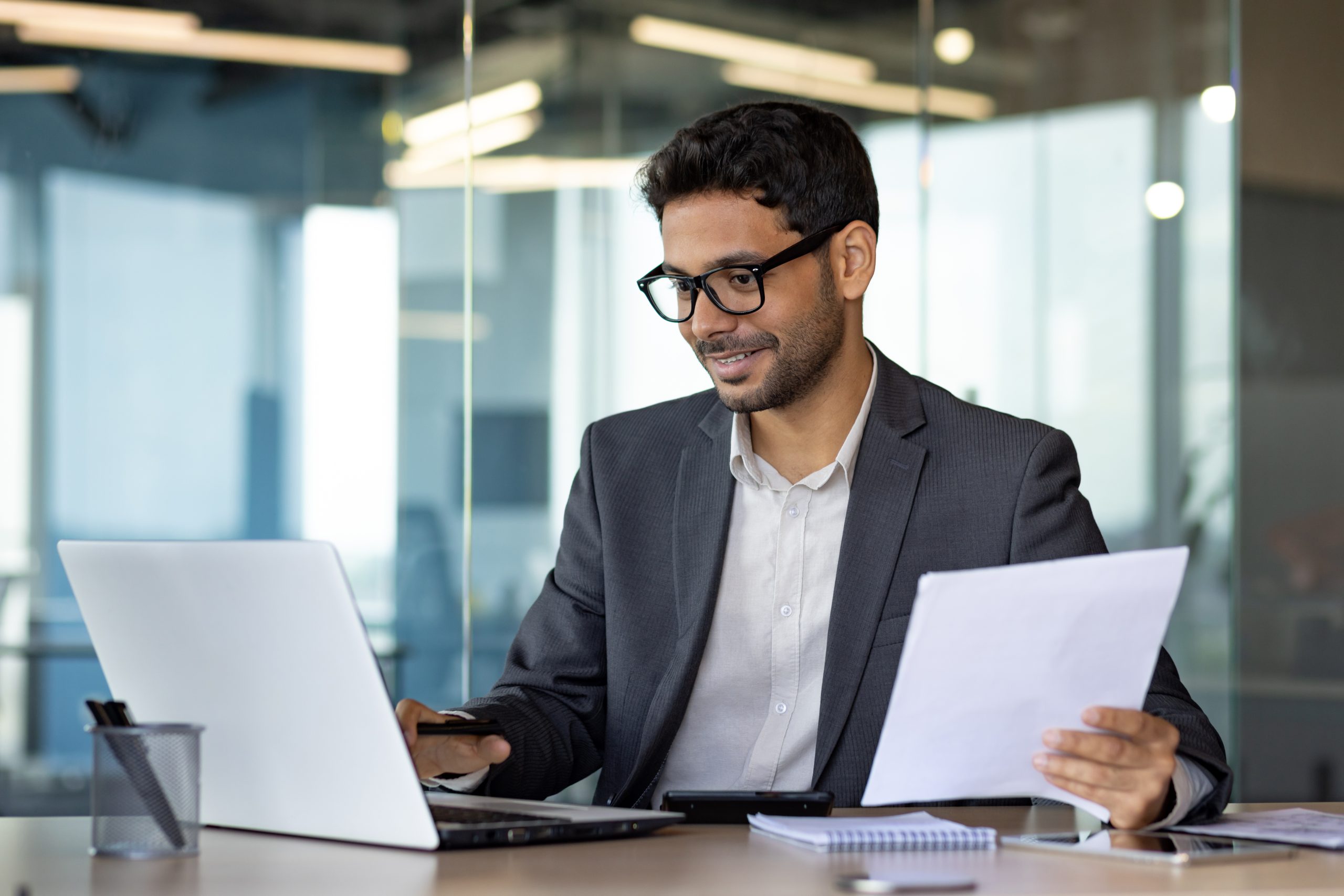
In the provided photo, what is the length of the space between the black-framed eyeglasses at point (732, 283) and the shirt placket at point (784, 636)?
0.27 metres

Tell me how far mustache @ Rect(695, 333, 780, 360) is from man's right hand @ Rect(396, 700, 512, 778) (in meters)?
0.62

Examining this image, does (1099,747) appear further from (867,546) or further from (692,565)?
(692,565)

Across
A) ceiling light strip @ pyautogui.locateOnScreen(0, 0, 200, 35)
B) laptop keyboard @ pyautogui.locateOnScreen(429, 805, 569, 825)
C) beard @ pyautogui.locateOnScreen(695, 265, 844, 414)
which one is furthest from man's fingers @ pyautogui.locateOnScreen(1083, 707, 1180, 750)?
ceiling light strip @ pyautogui.locateOnScreen(0, 0, 200, 35)

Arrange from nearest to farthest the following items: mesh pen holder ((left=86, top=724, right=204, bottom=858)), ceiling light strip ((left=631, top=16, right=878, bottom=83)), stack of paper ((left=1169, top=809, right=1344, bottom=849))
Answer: mesh pen holder ((left=86, top=724, right=204, bottom=858)) → stack of paper ((left=1169, top=809, right=1344, bottom=849)) → ceiling light strip ((left=631, top=16, right=878, bottom=83))

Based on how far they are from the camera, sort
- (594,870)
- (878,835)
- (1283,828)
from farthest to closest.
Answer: (1283,828) < (878,835) < (594,870)

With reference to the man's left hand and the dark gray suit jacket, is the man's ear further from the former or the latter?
the man's left hand

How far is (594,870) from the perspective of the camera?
113cm

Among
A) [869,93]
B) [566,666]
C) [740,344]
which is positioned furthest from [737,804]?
[869,93]

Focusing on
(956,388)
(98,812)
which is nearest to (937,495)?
(98,812)

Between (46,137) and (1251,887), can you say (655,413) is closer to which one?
(1251,887)

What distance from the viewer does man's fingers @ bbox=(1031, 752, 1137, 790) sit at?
1269mm

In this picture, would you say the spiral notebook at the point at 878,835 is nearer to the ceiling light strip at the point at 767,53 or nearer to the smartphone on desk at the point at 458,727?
the smartphone on desk at the point at 458,727

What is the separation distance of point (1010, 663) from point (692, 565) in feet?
2.53

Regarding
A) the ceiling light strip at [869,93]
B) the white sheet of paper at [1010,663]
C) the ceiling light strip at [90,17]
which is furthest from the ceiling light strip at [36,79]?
the white sheet of paper at [1010,663]
